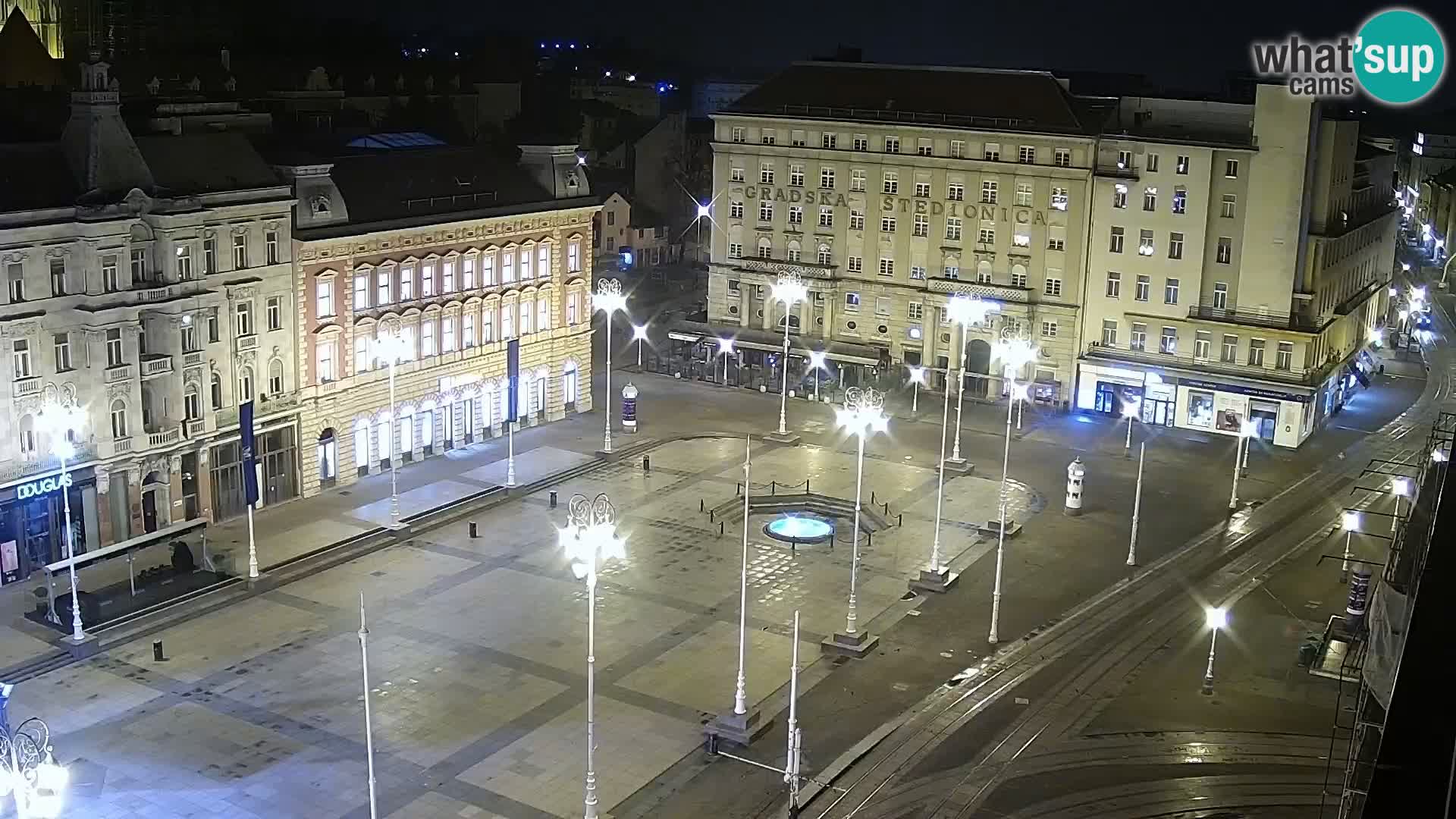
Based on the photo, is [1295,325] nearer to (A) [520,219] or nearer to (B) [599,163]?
(A) [520,219]

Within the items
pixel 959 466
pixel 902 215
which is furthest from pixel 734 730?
pixel 902 215

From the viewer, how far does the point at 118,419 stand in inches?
2258

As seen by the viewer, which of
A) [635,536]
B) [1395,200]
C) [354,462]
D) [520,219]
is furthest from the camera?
[1395,200]

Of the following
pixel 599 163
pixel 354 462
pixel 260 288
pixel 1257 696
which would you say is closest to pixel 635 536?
pixel 354 462

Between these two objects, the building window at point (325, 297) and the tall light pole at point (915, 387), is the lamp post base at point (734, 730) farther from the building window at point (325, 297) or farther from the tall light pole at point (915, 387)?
the tall light pole at point (915, 387)

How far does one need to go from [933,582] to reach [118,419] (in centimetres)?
3371

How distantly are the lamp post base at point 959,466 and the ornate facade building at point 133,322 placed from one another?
1332 inches

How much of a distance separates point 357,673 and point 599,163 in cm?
11210

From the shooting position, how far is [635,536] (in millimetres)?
63094

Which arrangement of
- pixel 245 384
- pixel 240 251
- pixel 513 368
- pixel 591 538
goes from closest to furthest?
pixel 591 538
pixel 240 251
pixel 245 384
pixel 513 368

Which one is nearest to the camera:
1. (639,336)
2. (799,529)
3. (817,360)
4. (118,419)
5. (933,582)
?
(933,582)

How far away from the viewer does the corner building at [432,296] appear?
→ 2623 inches

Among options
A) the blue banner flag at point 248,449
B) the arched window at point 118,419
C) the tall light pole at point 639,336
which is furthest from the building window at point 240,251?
the tall light pole at point 639,336

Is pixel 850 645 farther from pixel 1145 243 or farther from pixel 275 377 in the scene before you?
pixel 1145 243
